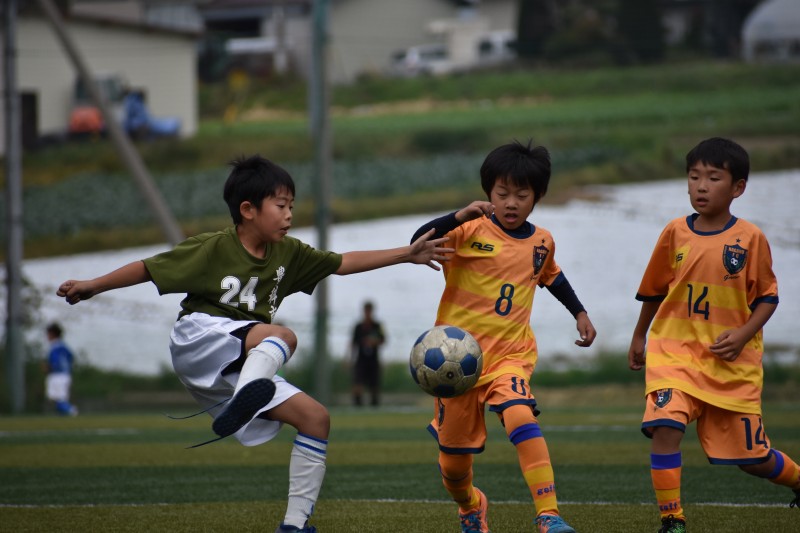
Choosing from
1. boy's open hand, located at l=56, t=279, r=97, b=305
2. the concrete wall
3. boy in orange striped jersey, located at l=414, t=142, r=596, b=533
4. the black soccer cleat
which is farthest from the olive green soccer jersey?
the concrete wall

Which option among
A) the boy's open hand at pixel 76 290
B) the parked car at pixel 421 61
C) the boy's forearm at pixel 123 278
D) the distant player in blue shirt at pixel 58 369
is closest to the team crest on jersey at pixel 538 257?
the boy's forearm at pixel 123 278

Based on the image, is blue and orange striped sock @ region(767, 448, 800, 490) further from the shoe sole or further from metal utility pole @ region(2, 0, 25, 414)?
metal utility pole @ region(2, 0, 25, 414)

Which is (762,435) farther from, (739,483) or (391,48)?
(391,48)

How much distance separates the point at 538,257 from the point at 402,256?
27.6 inches

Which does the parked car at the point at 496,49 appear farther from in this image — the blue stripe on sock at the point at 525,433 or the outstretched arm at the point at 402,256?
the blue stripe on sock at the point at 525,433

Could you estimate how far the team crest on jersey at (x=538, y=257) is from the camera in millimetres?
6113

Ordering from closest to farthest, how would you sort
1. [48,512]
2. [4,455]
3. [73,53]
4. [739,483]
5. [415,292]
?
[48,512]
[739,483]
[4,455]
[73,53]
[415,292]

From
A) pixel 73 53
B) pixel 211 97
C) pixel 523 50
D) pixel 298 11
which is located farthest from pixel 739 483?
pixel 298 11

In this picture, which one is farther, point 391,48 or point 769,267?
point 391,48

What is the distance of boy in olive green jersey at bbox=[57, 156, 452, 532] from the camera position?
5.35m

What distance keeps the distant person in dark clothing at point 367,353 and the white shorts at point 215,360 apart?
14851 mm

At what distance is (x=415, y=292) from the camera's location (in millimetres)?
26703

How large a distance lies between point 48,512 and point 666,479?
3541 mm

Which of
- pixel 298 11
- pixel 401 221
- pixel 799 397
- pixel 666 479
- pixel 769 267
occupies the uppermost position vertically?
pixel 298 11
